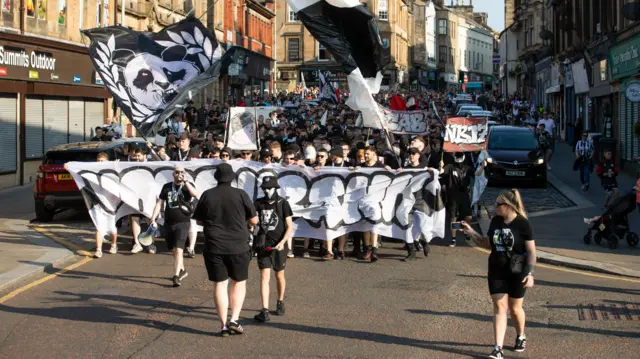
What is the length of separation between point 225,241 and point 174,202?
3124mm

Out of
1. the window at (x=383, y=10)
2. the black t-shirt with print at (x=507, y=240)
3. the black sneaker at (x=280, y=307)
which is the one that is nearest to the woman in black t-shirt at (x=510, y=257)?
the black t-shirt with print at (x=507, y=240)

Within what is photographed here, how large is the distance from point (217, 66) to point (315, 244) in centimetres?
344

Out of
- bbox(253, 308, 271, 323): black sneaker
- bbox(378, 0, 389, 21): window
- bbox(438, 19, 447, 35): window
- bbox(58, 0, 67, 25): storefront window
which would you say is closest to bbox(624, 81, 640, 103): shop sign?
bbox(253, 308, 271, 323): black sneaker

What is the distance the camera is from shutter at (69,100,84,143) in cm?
3006

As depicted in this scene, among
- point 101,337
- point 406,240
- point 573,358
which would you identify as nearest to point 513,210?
point 573,358

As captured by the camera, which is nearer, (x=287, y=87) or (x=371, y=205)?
(x=371, y=205)

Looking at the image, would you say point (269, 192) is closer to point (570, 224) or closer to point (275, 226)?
point (275, 226)

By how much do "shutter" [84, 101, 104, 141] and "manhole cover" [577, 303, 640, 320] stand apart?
80.0 feet

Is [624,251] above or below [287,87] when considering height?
below

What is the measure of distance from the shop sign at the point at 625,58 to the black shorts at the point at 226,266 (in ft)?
65.8

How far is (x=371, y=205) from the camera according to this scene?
13930mm

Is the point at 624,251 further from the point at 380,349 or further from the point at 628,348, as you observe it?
the point at 380,349

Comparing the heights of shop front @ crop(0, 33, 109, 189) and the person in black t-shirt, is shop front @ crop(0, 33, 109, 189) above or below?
above

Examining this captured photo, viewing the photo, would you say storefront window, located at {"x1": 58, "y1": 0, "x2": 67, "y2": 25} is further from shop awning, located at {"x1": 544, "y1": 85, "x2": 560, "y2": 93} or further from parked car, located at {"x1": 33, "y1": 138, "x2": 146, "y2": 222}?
shop awning, located at {"x1": 544, "y1": 85, "x2": 560, "y2": 93}
